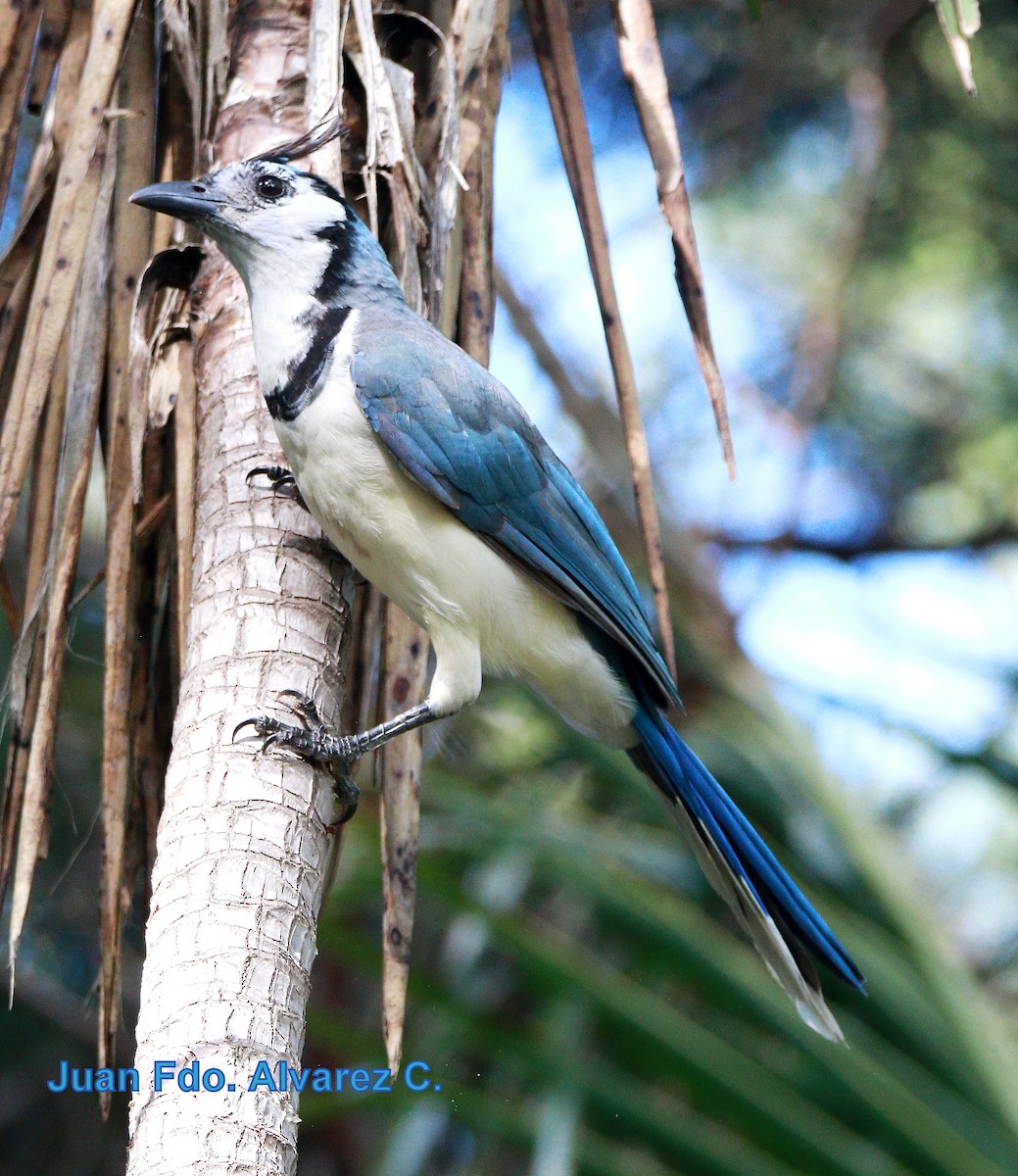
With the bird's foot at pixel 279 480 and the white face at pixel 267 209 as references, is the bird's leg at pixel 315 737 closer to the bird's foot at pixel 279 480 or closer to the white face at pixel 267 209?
the bird's foot at pixel 279 480

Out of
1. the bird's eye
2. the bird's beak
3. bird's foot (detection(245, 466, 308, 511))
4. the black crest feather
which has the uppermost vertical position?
the bird's eye

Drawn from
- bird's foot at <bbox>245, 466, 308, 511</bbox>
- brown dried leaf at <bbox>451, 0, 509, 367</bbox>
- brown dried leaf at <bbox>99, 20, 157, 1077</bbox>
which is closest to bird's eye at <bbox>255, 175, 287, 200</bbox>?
brown dried leaf at <bbox>99, 20, 157, 1077</bbox>

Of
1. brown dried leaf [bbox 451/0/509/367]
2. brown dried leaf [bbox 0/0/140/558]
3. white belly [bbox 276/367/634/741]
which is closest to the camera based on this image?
brown dried leaf [bbox 0/0/140/558]

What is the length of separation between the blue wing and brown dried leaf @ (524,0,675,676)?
187 mm

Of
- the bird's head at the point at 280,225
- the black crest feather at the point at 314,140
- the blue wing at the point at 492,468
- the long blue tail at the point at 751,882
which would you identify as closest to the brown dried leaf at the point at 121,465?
the bird's head at the point at 280,225

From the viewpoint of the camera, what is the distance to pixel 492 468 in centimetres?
291

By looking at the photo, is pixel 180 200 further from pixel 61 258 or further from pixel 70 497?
pixel 70 497

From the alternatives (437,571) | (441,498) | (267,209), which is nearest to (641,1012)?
(437,571)

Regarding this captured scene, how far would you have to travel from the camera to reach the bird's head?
2.74 meters

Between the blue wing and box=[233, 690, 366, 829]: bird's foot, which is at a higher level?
the blue wing

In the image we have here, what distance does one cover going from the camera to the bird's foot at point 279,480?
2.50m

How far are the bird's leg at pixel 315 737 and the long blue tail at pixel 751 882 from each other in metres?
0.82

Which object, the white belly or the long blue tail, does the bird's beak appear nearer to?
the white belly

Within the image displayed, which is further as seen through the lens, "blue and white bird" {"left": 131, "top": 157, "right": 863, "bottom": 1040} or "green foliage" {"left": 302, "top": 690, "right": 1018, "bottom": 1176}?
"green foliage" {"left": 302, "top": 690, "right": 1018, "bottom": 1176}
